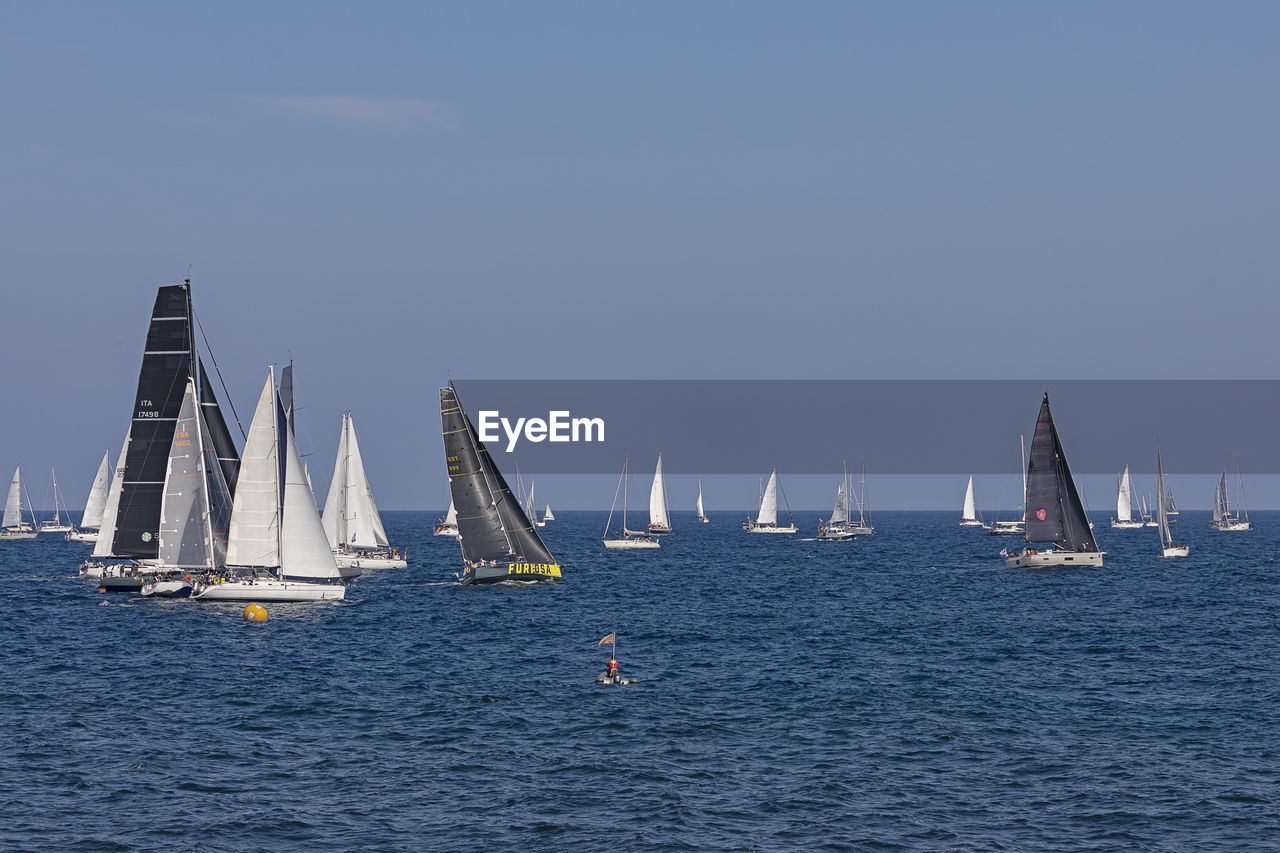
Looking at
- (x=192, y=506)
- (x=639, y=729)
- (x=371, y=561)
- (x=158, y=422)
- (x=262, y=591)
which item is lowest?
(x=639, y=729)

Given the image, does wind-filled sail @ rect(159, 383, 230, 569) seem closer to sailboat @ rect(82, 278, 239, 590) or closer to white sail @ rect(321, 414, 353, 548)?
sailboat @ rect(82, 278, 239, 590)

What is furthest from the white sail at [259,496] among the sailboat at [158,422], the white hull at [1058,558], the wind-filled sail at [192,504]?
the white hull at [1058,558]

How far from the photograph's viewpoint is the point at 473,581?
89188mm

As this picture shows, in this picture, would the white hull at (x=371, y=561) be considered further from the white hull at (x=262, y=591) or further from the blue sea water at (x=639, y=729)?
the white hull at (x=262, y=591)

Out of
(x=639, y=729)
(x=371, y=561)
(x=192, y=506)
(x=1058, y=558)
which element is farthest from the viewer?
(x=371, y=561)

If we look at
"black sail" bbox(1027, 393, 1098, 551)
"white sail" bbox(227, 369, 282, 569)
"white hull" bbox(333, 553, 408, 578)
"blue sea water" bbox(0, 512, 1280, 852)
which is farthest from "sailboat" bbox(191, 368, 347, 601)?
"black sail" bbox(1027, 393, 1098, 551)

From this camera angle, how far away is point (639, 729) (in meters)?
39.9

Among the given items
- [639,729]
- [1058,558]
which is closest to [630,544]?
[1058,558]

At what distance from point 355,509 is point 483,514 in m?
33.6

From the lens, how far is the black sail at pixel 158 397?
77.7 m

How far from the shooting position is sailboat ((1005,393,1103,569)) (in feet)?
340

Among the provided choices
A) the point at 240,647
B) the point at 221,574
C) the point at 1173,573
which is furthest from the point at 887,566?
the point at 240,647

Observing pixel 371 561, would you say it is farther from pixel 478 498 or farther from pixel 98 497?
pixel 98 497

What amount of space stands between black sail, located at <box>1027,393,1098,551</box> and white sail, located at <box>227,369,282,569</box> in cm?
6003
